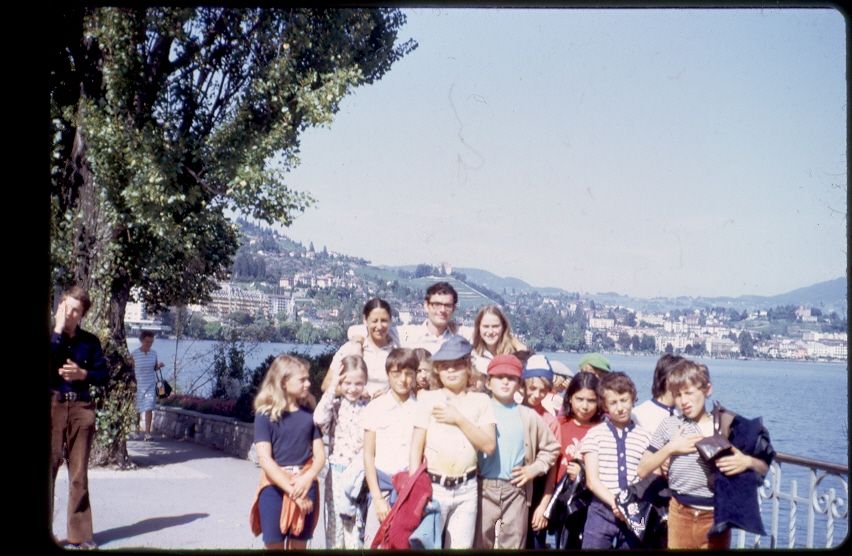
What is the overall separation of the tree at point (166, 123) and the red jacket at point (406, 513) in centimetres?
358

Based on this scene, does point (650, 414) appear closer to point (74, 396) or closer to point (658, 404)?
point (658, 404)

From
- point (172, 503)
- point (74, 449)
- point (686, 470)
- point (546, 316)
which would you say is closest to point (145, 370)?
point (172, 503)

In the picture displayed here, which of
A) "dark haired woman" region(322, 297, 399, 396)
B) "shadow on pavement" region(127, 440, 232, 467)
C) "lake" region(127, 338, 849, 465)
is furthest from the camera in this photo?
"shadow on pavement" region(127, 440, 232, 467)

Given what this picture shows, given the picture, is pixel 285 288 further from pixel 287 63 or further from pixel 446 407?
pixel 446 407

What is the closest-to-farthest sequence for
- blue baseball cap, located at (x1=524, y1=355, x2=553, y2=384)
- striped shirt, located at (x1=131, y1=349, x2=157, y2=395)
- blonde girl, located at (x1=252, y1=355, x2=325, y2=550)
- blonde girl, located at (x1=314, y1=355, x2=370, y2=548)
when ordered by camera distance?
1. blonde girl, located at (x1=252, y1=355, x2=325, y2=550)
2. blonde girl, located at (x1=314, y1=355, x2=370, y2=548)
3. blue baseball cap, located at (x1=524, y1=355, x2=553, y2=384)
4. striped shirt, located at (x1=131, y1=349, x2=157, y2=395)

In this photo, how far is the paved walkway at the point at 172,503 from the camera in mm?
5438

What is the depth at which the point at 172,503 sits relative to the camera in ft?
21.0

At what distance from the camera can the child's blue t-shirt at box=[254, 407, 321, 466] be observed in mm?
4199

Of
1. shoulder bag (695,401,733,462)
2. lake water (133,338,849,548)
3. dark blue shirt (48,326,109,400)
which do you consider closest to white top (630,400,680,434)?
lake water (133,338,849,548)

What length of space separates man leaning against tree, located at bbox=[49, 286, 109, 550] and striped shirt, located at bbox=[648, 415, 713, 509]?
3191 millimetres

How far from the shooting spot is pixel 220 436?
9.27 meters

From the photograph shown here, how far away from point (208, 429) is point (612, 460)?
6449 millimetres

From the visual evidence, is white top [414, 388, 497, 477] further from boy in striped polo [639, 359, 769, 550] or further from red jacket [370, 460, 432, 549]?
boy in striped polo [639, 359, 769, 550]

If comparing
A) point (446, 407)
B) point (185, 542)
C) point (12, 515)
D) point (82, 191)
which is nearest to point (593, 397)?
point (446, 407)
